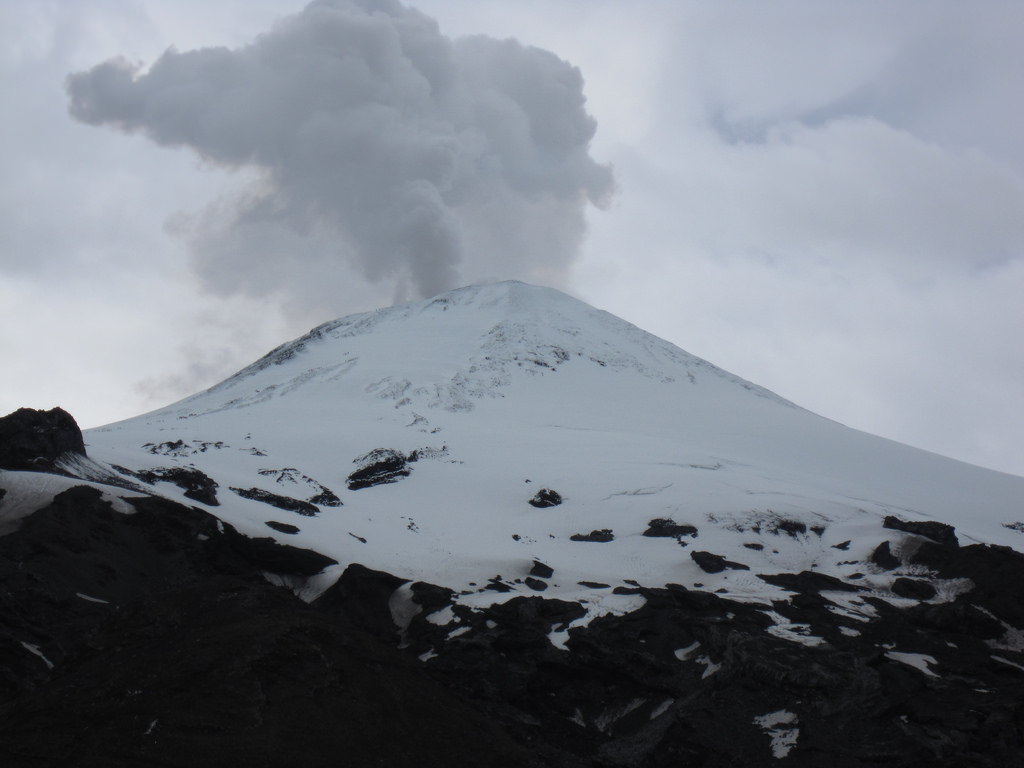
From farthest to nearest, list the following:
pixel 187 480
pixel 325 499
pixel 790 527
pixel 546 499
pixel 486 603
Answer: pixel 546 499
pixel 325 499
pixel 790 527
pixel 187 480
pixel 486 603

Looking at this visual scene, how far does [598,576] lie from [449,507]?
15.4 meters

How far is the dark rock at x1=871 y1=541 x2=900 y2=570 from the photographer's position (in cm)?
4154

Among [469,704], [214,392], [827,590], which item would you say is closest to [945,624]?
[827,590]

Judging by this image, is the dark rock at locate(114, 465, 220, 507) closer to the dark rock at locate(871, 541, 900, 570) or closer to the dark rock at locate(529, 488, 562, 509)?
the dark rock at locate(529, 488, 562, 509)

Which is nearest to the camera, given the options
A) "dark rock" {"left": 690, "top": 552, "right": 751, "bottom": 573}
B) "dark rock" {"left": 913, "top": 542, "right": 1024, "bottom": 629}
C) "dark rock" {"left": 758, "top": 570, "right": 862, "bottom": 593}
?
"dark rock" {"left": 913, "top": 542, "right": 1024, "bottom": 629}

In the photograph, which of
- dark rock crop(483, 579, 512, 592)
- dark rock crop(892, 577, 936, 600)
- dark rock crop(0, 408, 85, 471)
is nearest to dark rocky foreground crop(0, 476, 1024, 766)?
dark rock crop(892, 577, 936, 600)

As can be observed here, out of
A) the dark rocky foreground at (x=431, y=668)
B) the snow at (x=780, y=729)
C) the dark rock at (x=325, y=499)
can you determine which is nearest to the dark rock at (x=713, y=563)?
the dark rocky foreground at (x=431, y=668)

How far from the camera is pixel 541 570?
1543 inches

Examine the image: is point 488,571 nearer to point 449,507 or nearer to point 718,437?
point 449,507

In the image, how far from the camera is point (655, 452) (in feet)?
218

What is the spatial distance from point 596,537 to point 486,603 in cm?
1449

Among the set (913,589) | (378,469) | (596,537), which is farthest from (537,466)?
(913,589)

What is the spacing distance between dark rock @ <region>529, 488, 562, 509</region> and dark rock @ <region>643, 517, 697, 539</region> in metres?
7.32

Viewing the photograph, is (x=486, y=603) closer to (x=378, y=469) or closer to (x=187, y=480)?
→ (x=187, y=480)
